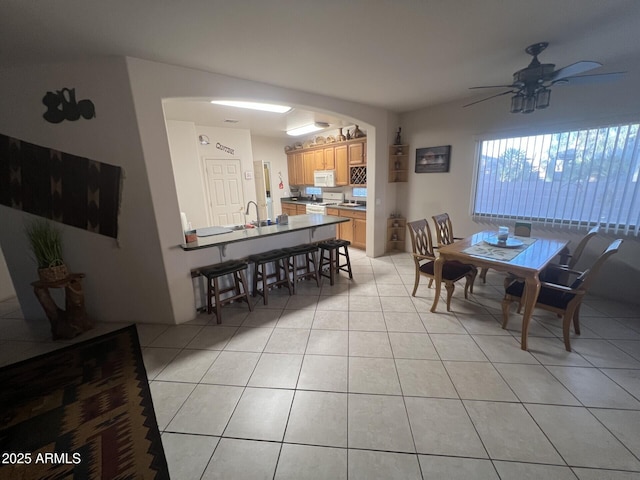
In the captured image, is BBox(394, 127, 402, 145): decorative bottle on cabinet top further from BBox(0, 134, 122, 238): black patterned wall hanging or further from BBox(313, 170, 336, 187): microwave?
BBox(0, 134, 122, 238): black patterned wall hanging

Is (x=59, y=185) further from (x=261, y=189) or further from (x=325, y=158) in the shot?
(x=261, y=189)

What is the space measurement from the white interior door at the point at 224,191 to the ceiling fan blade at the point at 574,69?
5243 millimetres

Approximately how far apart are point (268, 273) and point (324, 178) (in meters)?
3.21

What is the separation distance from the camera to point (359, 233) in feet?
17.1

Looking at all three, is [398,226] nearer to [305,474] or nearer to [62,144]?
[305,474]

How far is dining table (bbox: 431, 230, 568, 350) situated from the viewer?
83.2 inches

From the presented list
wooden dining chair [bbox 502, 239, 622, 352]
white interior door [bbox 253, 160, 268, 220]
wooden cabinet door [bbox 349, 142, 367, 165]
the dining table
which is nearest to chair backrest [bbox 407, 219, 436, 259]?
the dining table

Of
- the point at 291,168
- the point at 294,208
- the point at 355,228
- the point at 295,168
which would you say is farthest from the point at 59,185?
the point at 291,168

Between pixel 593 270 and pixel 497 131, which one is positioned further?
pixel 497 131

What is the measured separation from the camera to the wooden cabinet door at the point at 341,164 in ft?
17.7

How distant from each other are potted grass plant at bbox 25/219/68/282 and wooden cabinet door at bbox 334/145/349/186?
4.58 m

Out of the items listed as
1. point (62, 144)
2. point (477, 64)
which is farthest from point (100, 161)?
point (477, 64)

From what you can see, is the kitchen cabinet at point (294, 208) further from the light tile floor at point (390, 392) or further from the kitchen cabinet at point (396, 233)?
the light tile floor at point (390, 392)

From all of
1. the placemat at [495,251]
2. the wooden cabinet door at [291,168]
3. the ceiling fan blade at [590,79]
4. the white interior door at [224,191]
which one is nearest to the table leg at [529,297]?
the placemat at [495,251]
